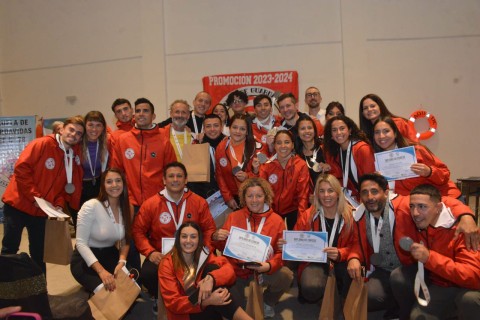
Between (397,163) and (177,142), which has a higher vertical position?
(177,142)

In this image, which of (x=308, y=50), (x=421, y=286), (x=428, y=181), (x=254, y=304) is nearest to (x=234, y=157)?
(x=254, y=304)

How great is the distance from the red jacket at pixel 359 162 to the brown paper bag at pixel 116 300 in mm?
2398

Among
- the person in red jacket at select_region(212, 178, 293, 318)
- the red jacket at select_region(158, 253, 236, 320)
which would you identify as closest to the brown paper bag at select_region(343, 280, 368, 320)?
the person in red jacket at select_region(212, 178, 293, 318)

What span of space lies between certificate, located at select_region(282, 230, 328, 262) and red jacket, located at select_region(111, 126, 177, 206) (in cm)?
176

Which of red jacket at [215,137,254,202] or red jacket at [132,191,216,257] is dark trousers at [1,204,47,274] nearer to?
red jacket at [132,191,216,257]

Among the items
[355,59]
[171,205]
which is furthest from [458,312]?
[355,59]

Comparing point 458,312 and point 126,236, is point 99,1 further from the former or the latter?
point 458,312

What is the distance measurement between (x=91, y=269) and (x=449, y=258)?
3113 mm

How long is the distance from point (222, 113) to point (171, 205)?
86.0 inches

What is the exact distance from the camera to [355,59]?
8.27 metres

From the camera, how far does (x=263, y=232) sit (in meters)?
3.75

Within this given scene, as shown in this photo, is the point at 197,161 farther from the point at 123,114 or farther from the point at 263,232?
the point at 123,114

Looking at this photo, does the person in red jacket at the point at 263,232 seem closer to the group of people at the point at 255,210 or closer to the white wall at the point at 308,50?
the group of people at the point at 255,210

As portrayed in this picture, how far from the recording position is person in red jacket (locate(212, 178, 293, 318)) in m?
3.65
